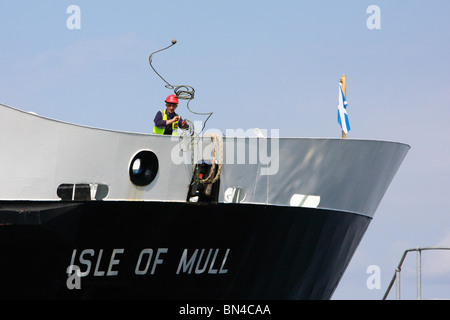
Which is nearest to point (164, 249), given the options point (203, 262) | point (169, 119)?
point (203, 262)

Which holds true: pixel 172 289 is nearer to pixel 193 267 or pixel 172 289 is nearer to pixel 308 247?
pixel 193 267

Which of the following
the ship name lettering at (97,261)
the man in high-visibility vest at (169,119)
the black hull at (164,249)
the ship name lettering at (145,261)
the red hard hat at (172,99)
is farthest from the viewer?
the red hard hat at (172,99)

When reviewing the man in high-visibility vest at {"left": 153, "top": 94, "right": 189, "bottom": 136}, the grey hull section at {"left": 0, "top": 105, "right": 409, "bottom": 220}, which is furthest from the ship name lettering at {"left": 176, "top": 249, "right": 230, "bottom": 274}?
the man in high-visibility vest at {"left": 153, "top": 94, "right": 189, "bottom": 136}

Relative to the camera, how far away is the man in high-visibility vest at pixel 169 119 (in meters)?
11.2

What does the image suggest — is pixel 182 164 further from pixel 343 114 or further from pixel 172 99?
pixel 343 114

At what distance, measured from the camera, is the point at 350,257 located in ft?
43.2

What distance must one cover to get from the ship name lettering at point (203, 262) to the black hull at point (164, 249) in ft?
0.04

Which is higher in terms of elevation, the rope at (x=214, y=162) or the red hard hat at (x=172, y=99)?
the red hard hat at (x=172, y=99)

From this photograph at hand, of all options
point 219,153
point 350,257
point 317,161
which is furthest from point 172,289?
point 350,257

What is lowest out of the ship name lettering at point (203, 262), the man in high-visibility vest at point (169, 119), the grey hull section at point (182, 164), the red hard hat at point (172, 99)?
the ship name lettering at point (203, 262)

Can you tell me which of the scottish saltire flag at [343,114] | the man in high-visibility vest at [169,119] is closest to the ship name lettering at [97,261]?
the man in high-visibility vest at [169,119]

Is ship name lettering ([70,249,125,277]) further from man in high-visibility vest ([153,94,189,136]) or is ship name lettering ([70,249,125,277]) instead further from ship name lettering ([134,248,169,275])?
man in high-visibility vest ([153,94,189,136])

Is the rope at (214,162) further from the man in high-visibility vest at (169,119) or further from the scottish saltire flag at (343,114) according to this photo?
the scottish saltire flag at (343,114)

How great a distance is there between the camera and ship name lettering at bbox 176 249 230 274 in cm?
1050
